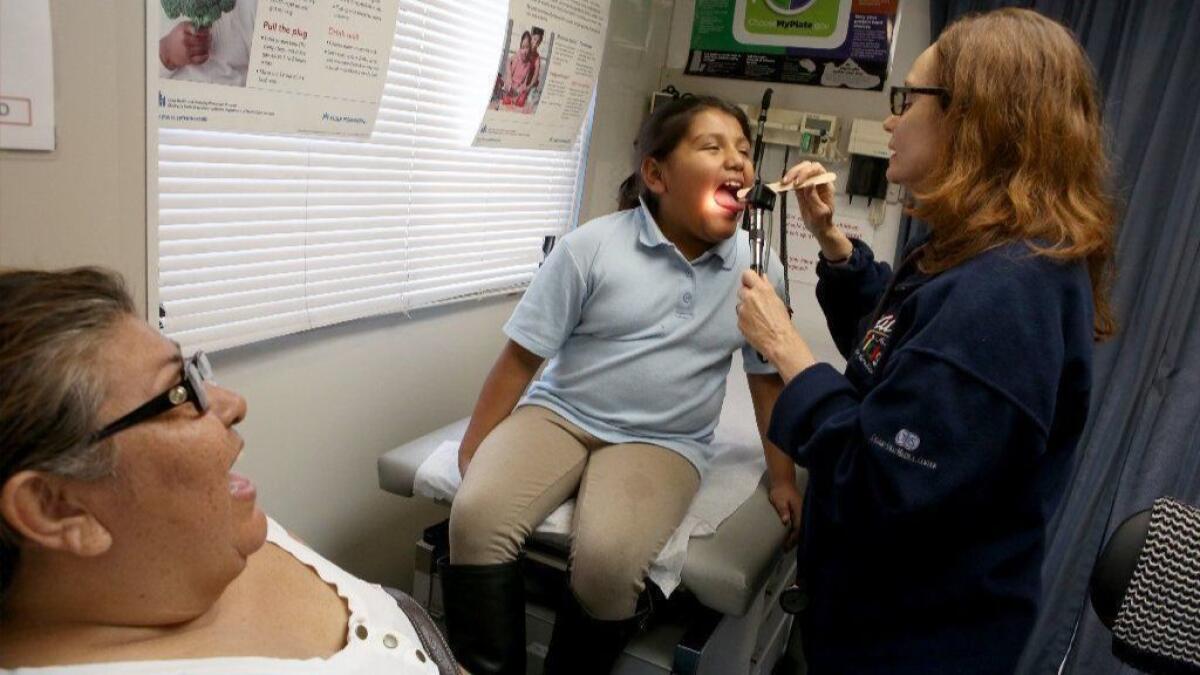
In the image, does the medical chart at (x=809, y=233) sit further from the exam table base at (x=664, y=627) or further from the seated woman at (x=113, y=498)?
the seated woman at (x=113, y=498)

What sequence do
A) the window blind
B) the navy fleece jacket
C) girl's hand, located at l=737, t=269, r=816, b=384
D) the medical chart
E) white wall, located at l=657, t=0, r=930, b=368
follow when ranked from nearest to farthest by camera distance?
the navy fleece jacket < girl's hand, located at l=737, t=269, r=816, b=384 < the window blind < white wall, located at l=657, t=0, r=930, b=368 < the medical chart

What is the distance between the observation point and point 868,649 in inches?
48.4

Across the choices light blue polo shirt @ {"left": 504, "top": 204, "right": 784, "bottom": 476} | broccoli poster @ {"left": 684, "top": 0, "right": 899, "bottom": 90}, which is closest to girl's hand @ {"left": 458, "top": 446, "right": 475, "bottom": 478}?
light blue polo shirt @ {"left": 504, "top": 204, "right": 784, "bottom": 476}

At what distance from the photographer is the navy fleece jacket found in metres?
1.01

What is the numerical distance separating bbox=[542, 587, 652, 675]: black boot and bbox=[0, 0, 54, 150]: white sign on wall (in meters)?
1.08

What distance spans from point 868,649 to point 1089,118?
818 millimetres

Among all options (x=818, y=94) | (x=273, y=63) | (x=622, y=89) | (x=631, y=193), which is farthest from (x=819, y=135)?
(x=273, y=63)

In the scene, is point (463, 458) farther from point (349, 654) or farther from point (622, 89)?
point (622, 89)

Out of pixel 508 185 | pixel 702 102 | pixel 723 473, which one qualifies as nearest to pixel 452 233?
pixel 508 185

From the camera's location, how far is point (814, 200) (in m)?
1.57

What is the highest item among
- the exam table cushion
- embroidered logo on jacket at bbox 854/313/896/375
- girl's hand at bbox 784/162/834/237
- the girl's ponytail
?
girl's hand at bbox 784/162/834/237

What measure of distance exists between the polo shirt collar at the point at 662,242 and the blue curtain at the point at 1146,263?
1.09 meters

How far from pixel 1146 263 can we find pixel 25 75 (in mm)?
2471

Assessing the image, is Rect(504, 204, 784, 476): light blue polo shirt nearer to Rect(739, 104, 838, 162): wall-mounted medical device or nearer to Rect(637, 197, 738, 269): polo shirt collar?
Rect(637, 197, 738, 269): polo shirt collar
